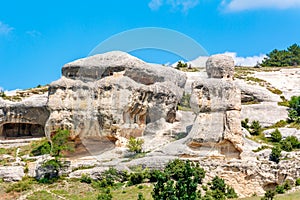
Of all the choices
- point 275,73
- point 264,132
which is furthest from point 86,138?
point 275,73

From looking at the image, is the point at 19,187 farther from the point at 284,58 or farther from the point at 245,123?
the point at 284,58

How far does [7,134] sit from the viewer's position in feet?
143

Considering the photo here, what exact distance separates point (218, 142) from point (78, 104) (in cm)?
958

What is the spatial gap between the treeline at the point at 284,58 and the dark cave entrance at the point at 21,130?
35817mm

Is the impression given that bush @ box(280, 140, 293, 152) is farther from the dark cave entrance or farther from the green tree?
the green tree

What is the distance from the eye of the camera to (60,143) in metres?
34.5

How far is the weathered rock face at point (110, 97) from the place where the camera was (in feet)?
117

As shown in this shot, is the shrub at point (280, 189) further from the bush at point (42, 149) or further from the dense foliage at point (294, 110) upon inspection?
the bush at point (42, 149)

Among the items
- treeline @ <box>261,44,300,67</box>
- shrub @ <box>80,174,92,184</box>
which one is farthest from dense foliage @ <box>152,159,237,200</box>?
treeline @ <box>261,44,300,67</box>

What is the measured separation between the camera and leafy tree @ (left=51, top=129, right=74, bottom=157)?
33925 millimetres

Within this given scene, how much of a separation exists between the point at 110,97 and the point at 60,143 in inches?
165

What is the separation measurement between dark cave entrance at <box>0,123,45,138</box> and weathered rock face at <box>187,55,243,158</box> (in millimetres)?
15032

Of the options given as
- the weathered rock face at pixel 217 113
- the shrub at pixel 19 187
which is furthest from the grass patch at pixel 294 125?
the shrub at pixel 19 187

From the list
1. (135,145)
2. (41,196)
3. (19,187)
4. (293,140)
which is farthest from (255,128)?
(19,187)
